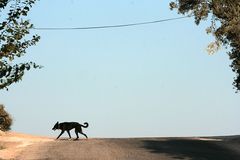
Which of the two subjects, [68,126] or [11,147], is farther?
[68,126]

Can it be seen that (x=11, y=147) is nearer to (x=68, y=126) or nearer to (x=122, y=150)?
(x=68, y=126)

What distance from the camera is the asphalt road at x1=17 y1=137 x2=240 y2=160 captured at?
2623 centimetres

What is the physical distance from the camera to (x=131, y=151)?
27969mm

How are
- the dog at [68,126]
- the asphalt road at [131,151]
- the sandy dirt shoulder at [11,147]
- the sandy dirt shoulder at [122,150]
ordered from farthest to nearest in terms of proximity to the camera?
the dog at [68,126] → the sandy dirt shoulder at [11,147] → the sandy dirt shoulder at [122,150] → the asphalt road at [131,151]

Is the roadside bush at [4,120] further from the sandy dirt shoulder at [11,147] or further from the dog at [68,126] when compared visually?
the dog at [68,126]

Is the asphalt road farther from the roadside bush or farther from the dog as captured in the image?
the dog

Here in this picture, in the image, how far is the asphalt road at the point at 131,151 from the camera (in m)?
26.2

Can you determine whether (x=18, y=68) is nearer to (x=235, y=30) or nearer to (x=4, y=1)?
(x=4, y=1)

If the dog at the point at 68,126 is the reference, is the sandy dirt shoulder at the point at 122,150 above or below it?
below

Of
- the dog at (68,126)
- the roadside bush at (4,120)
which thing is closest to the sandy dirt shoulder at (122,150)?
the roadside bush at (4,120)

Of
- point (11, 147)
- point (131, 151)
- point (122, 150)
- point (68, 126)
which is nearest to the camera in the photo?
point (131, 151)

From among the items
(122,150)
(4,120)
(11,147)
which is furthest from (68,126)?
(4,120)

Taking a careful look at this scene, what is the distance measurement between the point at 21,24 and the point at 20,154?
1104cm

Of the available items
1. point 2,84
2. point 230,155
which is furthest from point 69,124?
point 2,84
